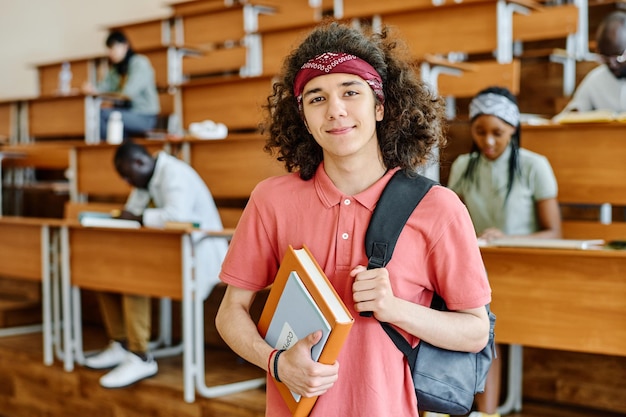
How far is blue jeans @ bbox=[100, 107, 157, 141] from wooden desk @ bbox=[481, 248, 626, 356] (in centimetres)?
303

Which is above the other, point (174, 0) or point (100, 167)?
point (174, 0)

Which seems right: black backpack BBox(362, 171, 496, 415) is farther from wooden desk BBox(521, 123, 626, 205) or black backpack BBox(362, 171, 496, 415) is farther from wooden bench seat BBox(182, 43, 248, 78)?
wooden bench seat BBox(182, 43, 248, 78)

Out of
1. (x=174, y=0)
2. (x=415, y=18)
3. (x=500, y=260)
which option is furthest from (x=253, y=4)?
(x=500, y=260)

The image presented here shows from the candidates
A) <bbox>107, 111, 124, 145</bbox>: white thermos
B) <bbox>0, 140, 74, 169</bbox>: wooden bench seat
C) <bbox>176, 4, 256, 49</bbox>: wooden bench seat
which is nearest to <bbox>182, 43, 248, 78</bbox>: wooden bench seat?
<bbox>176, 4, 256, 49</bbox>: wooden bench seat

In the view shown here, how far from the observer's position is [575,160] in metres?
2.32

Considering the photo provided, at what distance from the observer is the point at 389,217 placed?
942 millimetres

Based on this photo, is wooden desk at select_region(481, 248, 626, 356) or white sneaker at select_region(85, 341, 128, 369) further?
white sneaker at select_region(85, 341, 128, 369)

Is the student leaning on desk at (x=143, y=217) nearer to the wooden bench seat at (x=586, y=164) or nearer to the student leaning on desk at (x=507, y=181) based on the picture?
the student leaning on desk at (x=507, y=181)

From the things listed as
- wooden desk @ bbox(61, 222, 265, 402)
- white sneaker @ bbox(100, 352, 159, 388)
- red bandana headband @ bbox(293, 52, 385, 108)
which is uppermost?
red bandana headband @ bbox(293, 52, 385, 108)

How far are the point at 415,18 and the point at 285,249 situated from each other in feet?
8.97

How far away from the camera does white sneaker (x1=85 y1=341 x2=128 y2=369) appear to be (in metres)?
2.86

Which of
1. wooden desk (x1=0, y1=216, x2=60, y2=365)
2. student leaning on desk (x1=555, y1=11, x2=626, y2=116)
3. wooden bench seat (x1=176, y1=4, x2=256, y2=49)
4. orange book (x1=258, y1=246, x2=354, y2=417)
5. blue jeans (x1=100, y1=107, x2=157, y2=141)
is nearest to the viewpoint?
orange book (x1=258, y1=246, x2=354, y2=417)

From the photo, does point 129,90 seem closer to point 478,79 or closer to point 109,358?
point 109,358

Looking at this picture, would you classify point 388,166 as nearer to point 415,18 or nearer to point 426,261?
point 426,261
